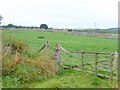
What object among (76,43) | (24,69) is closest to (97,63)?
(24,69)

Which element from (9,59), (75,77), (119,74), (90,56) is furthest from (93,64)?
(9,59)

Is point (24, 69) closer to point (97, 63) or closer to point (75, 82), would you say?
point (75, 82)

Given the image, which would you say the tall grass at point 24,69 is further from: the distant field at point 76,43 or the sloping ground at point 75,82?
the distant field at point 76,43

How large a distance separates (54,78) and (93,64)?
248 cm

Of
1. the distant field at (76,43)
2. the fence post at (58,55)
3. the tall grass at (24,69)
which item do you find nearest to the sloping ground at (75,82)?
the tall grass at (24,69)

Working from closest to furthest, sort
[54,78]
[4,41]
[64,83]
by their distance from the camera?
1. [64,83]
2. [54,78]
3. [4,41]

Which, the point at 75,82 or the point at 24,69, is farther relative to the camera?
the point at 24,69

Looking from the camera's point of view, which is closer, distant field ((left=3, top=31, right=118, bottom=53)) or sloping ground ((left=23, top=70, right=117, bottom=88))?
sloping ground ((left=23, top=70, right=117, bottom=88))

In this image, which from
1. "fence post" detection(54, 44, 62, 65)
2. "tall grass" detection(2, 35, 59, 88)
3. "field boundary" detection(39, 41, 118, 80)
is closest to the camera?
"tall grass" detection(2, 35, 59, 88)

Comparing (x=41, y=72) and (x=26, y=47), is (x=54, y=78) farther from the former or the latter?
(x=26, y=47)

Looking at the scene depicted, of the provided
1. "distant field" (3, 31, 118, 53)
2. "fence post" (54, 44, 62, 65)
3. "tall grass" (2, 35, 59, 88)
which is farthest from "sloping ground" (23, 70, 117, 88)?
"distant field" (3, 31, 118, 53)

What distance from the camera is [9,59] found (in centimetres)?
1240

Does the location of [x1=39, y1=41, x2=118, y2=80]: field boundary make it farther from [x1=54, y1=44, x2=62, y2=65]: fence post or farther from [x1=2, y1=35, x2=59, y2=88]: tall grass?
[x1=2, y1=35, x2=59, y2=88]: tall grass

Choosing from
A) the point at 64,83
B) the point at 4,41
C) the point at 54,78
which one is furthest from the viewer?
the point at 4,41
